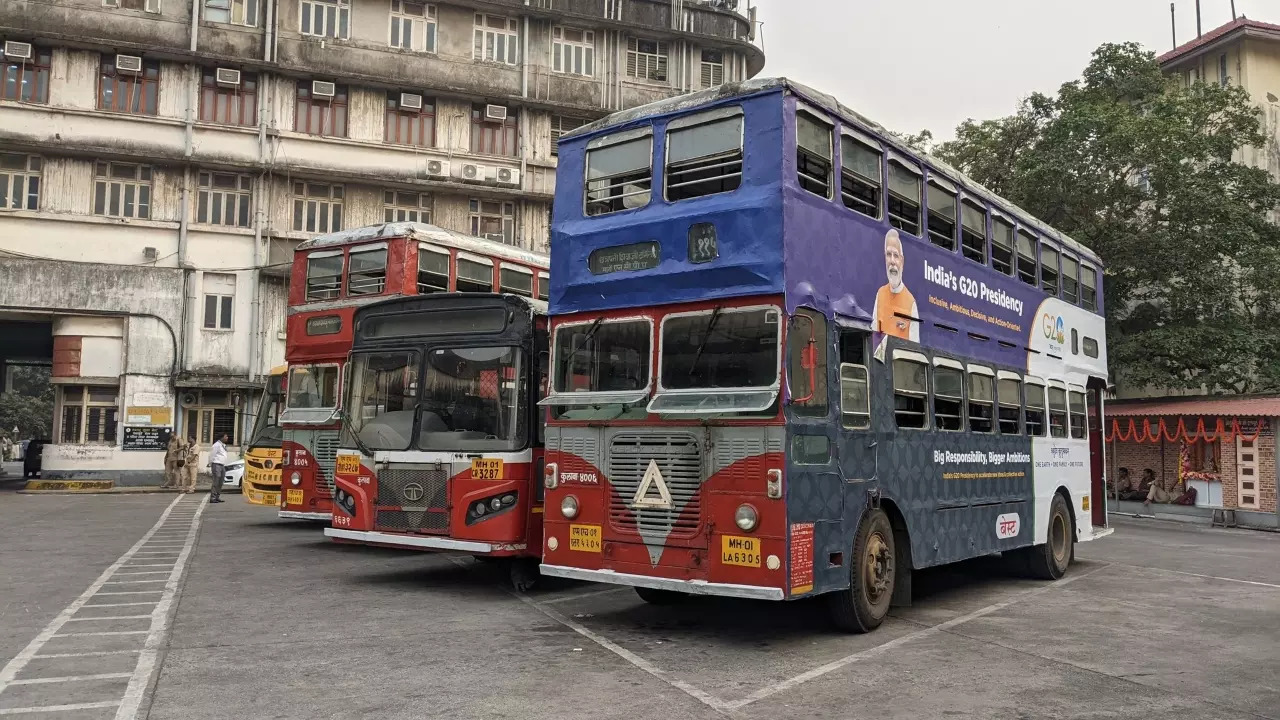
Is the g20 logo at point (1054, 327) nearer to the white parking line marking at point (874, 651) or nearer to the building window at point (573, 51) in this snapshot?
the white parking line marking at point (874, 651)

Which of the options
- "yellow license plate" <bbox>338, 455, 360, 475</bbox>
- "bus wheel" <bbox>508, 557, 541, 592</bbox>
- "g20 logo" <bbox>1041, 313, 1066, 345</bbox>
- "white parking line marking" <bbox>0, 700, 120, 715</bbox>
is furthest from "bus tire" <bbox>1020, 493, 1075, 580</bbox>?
"white parking line marking" <bbox>0, 700, 120, 715</bbox>

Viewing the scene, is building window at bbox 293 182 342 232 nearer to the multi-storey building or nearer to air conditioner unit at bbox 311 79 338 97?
the multi-storey building

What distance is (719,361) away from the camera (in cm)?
815

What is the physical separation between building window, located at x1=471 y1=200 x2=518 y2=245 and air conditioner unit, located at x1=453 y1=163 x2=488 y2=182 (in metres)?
0.93

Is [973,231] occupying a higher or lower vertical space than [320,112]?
lower

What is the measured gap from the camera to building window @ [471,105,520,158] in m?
36.2

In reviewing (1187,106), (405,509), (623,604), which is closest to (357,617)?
(405,509)

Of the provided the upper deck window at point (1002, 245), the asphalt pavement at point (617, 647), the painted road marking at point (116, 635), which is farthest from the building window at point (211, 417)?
A: the upper deck window at point (1002, 245)

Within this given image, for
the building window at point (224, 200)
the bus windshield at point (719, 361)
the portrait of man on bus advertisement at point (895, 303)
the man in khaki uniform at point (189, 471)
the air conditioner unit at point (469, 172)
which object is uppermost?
the air conditioner unit at point (469, 172)

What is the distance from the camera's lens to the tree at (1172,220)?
2756 cm

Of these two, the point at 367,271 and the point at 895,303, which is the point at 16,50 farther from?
the point at 895,303

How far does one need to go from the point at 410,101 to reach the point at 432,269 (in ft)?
69.6

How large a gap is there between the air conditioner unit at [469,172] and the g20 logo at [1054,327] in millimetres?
25220

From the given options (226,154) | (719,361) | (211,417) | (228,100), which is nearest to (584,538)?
(719,361)
